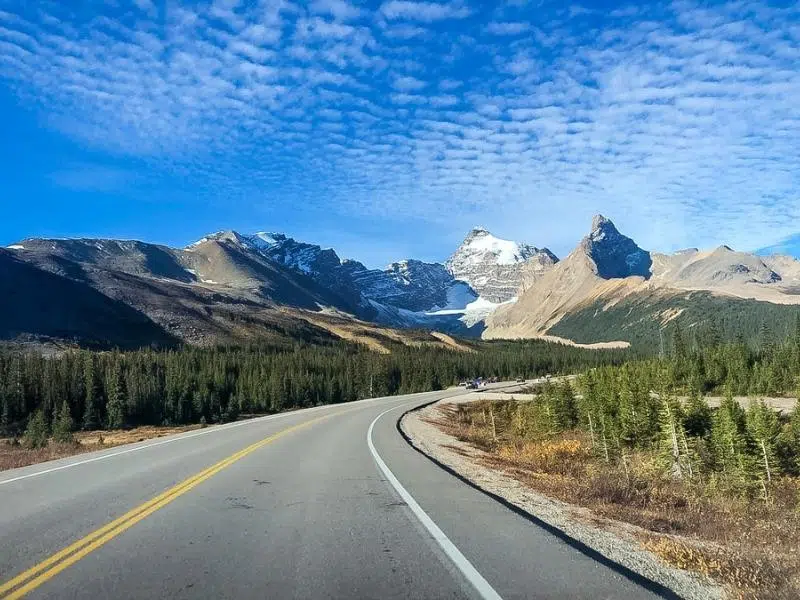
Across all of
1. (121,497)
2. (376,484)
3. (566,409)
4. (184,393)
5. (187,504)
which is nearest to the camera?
(187,504)

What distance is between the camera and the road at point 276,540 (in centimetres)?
570

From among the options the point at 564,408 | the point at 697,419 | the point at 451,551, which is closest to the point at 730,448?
the point at 697,419

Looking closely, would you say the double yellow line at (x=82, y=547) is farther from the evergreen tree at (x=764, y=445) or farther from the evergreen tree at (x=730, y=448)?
the evergreen tree at (x=764, y=445)

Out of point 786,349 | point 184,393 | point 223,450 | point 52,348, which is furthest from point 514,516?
point 52,348

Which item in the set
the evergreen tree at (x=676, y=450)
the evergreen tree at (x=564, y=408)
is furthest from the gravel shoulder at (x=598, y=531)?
the evergreen tree at (x=564, y=408)

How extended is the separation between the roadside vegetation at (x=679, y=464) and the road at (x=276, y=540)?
2.05 m

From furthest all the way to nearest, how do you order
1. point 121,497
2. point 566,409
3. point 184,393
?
point 184,393
point 566,409
point 121,497

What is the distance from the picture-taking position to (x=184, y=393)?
80500mm

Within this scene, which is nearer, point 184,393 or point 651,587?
point 651,587

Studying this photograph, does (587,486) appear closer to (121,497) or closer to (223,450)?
(121,497)

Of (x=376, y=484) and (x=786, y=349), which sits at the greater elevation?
(x=786, y=349)

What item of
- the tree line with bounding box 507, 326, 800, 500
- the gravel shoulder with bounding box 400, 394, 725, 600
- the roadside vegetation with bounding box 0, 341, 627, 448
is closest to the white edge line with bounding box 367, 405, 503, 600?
the gravel shoulder with bounding box 400, 394, 725, 600

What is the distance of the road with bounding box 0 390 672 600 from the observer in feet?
18.7

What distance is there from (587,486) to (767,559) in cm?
598
